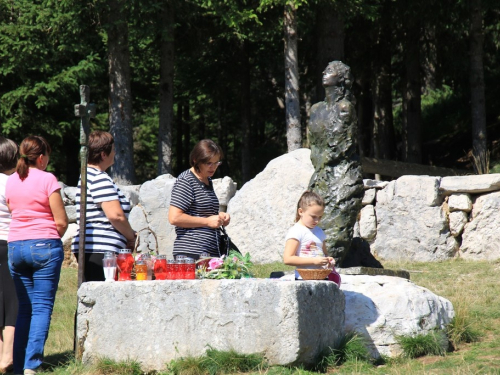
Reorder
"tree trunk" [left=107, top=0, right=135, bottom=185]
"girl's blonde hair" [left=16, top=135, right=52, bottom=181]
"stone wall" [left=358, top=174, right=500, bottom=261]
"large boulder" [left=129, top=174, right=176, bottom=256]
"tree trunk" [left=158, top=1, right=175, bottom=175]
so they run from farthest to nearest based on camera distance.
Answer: "tree trunk" [left=158, top=1, right=175, bottom=175] → "tree trunk" [left=107, top=0, right=135, bottom=185] → "large boulder" [left=129, top=174, right=176, bottom=256] → "stone wall" [left=358, top=174, right=500, bottom=261] → "girl's blonde hair" [left=16, top=135, right=52, bottom=181]

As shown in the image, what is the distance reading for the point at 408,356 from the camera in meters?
5.57

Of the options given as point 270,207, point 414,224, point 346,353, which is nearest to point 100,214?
point 346,353

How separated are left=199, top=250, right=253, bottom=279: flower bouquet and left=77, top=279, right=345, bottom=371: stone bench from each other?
0.16 m

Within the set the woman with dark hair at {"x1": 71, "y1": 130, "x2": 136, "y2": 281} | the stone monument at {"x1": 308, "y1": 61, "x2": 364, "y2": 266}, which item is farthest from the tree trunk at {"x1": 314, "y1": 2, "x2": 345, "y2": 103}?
the woman with dark hair at {"x1": 71, "y1": 130, "x2": 136, "y2": 281}

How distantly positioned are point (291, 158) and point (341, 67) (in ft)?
14.2

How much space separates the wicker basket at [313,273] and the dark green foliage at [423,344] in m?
0.99

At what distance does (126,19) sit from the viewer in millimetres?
13922

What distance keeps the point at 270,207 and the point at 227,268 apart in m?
6.44

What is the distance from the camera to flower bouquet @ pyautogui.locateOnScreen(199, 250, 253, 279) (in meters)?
4.92

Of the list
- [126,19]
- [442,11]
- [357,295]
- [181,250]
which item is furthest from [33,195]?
[442,11]

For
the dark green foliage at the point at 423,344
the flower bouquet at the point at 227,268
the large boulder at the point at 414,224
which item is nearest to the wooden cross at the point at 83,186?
the flower bouquet at the point at 227,268

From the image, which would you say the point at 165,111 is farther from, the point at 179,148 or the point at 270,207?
the point at 179,148

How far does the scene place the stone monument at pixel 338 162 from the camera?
24.3ft

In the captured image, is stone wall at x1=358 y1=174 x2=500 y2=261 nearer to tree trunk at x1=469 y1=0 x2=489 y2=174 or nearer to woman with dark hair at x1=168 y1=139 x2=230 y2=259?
tree trunk at x1=469 y1=0 x2=489 y2=174
